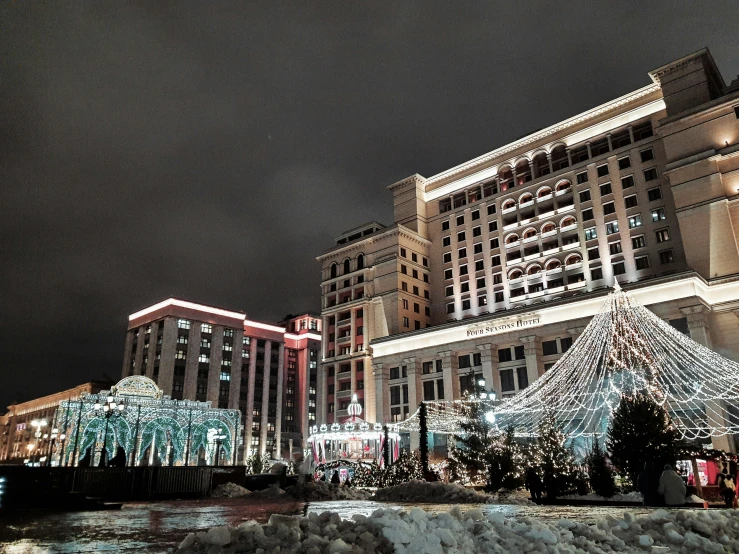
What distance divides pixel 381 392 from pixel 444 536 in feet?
189

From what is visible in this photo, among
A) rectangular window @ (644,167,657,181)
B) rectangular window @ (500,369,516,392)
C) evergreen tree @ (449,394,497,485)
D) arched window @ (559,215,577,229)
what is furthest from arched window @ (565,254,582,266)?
evergreen tree @ (449,394,497,485)

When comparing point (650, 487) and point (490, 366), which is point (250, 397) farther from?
point (650, 487)

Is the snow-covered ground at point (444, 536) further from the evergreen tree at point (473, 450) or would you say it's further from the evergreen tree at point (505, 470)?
the evergreen tree at point (473, 450)

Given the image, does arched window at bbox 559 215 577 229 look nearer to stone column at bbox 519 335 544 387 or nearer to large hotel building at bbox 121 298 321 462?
stone column at bbox 519 335 544 387

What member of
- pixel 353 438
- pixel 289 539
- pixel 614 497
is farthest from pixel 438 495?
pixel 353 438

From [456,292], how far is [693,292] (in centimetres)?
2874

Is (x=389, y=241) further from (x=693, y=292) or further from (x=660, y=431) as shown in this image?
(x=660, y=431)

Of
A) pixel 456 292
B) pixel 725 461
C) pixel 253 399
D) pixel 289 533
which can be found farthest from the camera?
pixel 253 399

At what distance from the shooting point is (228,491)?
23.9 metres

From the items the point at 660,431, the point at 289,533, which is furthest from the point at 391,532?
the point at 660,431

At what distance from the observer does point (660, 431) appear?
2052 centimetres

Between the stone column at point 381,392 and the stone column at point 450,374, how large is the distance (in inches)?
327

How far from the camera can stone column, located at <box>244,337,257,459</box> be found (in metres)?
92.1

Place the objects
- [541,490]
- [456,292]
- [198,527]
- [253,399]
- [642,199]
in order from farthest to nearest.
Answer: [253,399], [456,292], [642,199], [541,490], [198,527]
